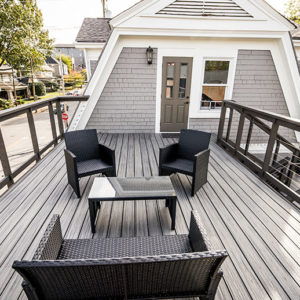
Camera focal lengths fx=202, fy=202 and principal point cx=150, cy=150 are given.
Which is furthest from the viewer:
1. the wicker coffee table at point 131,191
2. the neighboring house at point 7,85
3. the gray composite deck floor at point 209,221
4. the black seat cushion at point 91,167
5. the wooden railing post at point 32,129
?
the neighboring house at point 7,85

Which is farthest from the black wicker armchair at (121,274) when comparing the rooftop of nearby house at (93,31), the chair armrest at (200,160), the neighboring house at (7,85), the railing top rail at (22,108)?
the neighboring house at (7,85)

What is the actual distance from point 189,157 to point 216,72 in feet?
11.8

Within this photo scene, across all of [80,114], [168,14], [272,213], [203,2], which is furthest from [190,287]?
[203,2]

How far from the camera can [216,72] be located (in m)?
5.84

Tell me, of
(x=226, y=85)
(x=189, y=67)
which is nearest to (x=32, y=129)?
(x=189, y=67)

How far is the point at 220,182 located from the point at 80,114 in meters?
4.06

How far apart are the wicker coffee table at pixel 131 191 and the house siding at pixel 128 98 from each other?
359 cm

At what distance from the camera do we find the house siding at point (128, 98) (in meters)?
5.54

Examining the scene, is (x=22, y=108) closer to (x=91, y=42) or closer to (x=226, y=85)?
(x=91, y=42)

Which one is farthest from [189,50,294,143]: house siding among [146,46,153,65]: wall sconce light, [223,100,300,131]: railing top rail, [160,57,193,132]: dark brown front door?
[146,46,153,65]: wall sconce light

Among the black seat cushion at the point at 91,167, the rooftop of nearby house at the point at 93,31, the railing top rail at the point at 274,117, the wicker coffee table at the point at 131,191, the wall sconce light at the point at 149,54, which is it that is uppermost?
the rooftop of nearby house at the point at 93,31

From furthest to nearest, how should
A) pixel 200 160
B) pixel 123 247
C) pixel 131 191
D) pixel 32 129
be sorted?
pixel 32 129
pixel 200 160
pixel 131 191
pixel 123 247

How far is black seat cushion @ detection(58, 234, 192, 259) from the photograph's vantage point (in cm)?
163

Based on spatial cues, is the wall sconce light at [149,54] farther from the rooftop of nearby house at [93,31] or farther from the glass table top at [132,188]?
the glass table top at [132,188]
